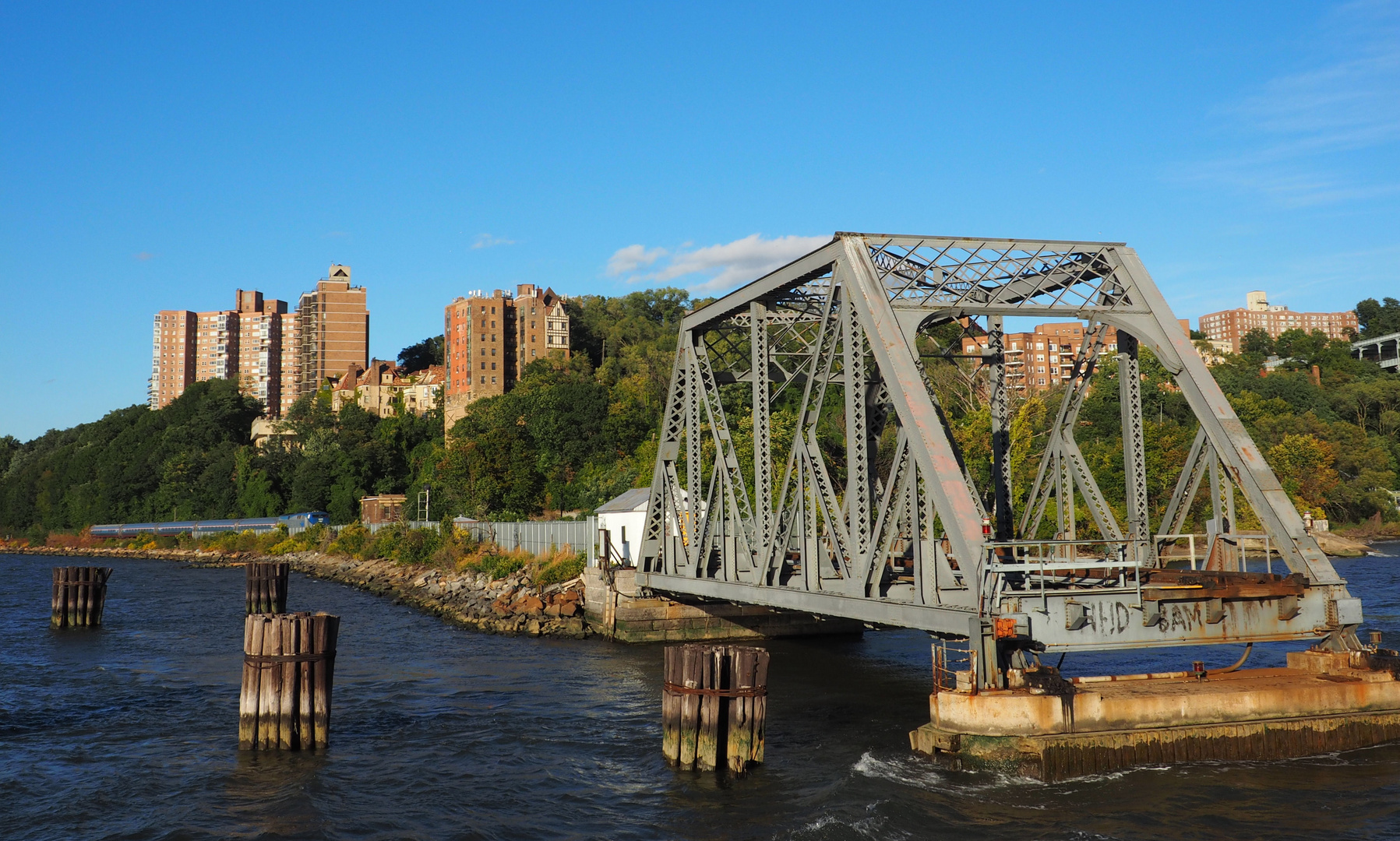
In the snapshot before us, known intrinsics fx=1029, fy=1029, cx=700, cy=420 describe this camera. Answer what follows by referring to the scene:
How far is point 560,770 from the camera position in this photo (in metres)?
19.0

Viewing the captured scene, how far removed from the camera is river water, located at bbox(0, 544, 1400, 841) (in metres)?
14.9

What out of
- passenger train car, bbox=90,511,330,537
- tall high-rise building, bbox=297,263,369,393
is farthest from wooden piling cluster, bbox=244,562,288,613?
tall high-rise building, bbox=297,263,369,393

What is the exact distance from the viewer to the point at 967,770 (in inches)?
603

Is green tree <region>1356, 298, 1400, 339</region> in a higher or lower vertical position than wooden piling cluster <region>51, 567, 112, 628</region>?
higher

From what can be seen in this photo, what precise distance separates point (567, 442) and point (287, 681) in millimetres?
76030

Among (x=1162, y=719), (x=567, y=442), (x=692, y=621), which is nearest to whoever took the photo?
(x=1162, y=719)

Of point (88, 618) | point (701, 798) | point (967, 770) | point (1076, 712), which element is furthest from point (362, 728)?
point (88, 618)

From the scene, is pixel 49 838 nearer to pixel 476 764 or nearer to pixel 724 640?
pixel 476 764

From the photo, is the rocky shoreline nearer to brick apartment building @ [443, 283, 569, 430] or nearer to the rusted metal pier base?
the rusted metal pier base

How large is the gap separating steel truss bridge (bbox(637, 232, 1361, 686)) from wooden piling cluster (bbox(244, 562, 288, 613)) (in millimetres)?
24554

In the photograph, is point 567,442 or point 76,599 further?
point 567,442

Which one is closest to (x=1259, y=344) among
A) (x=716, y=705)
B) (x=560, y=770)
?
(x=716, y=705)

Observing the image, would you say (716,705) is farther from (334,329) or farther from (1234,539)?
(334,329)

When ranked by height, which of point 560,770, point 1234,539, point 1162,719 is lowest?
point 560,770
